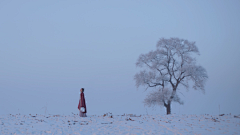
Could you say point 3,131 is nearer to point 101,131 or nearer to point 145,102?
point 101,131

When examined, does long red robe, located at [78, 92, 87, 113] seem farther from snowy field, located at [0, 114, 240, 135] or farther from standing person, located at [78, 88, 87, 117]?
snowy field, located at [0, 114, 240, 135]

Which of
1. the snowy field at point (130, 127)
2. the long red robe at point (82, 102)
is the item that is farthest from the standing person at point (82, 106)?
the snowy field at point (130, 127)

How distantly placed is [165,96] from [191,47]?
21.4 ft

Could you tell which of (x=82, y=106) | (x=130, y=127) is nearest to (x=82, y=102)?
(x=82, y=106)

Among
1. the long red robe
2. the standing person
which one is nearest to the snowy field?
the standing person

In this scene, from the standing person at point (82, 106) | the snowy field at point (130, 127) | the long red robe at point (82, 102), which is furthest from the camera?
the long red robe at point (82, 102)

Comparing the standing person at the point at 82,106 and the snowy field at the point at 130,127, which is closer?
the snowy field at the point at 130,127

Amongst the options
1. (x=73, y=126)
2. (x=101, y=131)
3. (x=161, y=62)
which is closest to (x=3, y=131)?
(x=73, y=126)

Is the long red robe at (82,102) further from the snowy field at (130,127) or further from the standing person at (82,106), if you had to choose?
the snowy field at (130,127)

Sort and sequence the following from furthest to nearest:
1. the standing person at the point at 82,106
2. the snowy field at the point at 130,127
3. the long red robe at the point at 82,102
→ the long red robe at the point at 82,102 < the standing person at the point at 82,106 < the snowy field at the point at 130,127

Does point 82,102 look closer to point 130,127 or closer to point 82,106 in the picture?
point 82,106

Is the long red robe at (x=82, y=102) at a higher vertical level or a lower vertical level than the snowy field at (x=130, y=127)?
higher

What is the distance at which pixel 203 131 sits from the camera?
12.6m

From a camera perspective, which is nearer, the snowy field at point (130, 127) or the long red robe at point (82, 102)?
the snowy field at point (130, 127)
